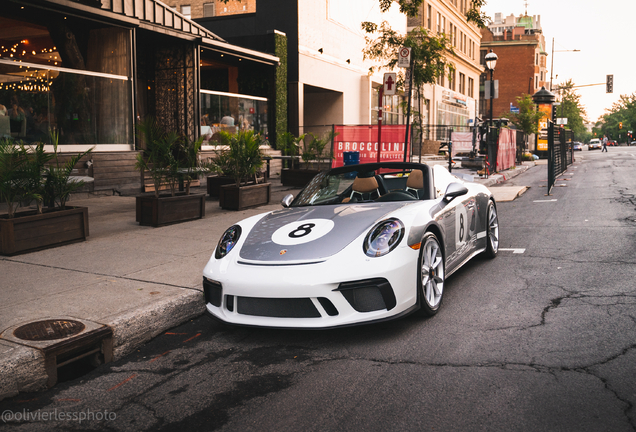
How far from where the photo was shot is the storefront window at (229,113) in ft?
59.4

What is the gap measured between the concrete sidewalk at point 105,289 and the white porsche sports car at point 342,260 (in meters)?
0.61

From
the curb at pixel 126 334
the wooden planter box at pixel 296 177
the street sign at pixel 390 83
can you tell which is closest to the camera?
the curb at pixel 126 334

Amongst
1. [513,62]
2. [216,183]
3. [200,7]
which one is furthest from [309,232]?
[513,62]

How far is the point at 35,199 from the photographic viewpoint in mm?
7223

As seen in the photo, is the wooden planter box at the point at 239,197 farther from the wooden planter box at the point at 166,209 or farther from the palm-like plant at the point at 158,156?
the palm-like plant at the point at 158,156

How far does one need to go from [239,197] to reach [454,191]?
6.57 metres

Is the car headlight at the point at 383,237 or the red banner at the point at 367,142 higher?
the red banner at the point at 367,142

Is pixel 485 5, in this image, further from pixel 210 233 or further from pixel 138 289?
pixel 138 289

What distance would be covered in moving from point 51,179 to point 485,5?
12.2 m

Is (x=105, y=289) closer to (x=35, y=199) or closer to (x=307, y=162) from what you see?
(x=35, y=199)

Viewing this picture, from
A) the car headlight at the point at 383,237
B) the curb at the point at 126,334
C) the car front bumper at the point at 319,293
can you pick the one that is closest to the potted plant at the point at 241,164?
the curb at the point at 126,334

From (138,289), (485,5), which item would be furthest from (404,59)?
(138,289)

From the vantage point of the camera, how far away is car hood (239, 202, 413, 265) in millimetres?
4336

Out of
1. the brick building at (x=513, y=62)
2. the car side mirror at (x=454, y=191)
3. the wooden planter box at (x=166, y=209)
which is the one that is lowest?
the wooden planter box at (x=166, y=209)
